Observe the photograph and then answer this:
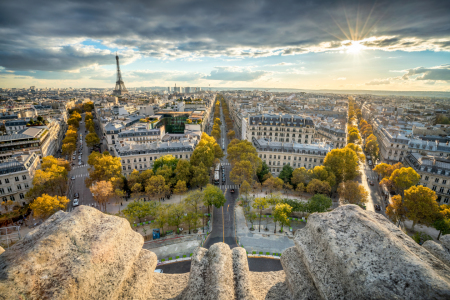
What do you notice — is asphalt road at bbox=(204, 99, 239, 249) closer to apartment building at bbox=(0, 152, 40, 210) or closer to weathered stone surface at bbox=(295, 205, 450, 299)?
weathered stone surface at bbox=(295, 205, 450, 299)

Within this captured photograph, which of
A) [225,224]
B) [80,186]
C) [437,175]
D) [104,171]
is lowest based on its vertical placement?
[225,224]

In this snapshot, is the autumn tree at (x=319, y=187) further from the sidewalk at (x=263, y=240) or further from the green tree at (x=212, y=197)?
the green tree at (x=212, y=197)

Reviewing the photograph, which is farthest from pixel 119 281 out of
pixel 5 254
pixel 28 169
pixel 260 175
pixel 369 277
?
pixel 28 169

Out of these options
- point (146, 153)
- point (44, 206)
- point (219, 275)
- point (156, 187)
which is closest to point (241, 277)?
point (219, 275)

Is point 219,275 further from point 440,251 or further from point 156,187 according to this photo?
point 156,187

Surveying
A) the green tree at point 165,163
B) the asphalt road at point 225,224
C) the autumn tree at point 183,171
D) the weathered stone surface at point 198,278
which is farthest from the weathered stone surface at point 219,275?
the green tree at point 165,163
